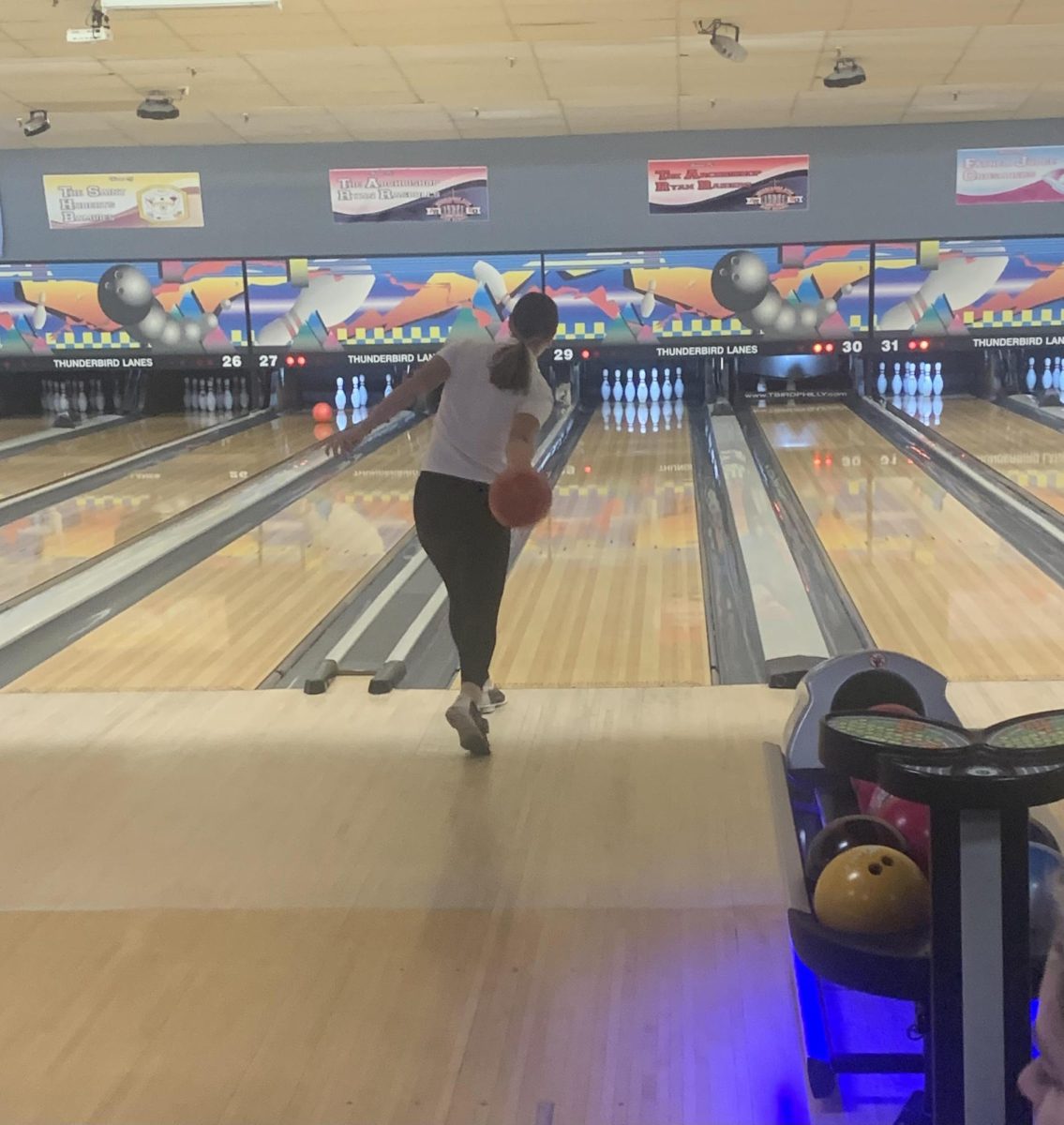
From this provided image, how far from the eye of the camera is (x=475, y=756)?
2736 mm

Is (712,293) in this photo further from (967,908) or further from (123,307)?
(967,908)

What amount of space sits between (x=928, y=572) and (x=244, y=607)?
231 centimetres

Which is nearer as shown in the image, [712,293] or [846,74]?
[846,74]

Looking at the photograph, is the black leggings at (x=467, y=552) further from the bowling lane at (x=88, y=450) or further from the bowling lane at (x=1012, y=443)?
the bowling lane at (x=88, y=450)

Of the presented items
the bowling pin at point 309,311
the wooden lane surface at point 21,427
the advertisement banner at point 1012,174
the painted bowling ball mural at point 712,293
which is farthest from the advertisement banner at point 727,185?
the wooden lane surface at point 21,427

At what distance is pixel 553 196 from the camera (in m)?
9.00

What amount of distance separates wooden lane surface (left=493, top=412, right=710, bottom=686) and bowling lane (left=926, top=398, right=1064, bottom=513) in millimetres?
1543

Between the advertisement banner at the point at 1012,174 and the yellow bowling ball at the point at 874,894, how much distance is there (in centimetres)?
828

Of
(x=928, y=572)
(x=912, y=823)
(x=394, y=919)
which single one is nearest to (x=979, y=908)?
(x=912, y=823)

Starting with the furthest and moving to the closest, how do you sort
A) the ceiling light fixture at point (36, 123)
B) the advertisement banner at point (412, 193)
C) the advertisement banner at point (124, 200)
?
the advertisement banner at point (124, 200)
the advertisement banner at point (412, 193)
the ceiling light fixture at point (36, 123)

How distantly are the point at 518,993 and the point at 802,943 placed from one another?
0.52 m

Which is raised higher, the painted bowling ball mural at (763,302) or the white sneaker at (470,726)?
the painted bowling ball mural at (763,302)

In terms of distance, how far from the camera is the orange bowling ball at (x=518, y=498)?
249 cm

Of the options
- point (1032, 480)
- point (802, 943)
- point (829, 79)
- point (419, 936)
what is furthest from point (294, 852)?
point (829, 79)
